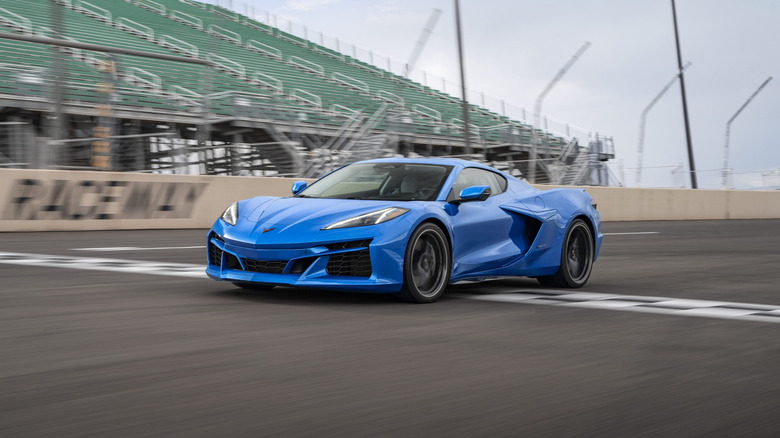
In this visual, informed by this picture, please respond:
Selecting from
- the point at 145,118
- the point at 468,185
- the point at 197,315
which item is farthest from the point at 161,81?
the point at 197,315

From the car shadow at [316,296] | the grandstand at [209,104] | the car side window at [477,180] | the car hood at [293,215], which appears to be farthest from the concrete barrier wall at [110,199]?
the car side window at [477,180]

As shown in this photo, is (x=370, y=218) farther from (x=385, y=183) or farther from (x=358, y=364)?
(x=358, y=364)

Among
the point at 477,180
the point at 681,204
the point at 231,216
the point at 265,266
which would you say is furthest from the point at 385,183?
the point at 681,204

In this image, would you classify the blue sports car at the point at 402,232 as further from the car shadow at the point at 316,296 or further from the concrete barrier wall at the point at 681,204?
the concrete barrier wall at the point at 681,204

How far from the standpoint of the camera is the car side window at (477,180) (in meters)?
7.76

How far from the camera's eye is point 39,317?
5695 millimetres

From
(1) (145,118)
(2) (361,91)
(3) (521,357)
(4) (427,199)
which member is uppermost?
(2) (361,91)

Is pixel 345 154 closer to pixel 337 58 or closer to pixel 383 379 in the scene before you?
pixel 337 58

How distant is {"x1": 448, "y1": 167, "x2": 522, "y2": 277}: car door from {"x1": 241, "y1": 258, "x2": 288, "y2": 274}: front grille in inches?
55.1

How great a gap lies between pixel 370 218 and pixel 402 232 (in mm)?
248

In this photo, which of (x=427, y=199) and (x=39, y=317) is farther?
(x=427, y=199)

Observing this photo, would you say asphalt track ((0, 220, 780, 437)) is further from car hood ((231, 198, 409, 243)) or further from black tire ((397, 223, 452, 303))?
car hood ((231, 198, 409, 243))

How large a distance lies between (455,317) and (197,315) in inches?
66.3

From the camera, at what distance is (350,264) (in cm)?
665
